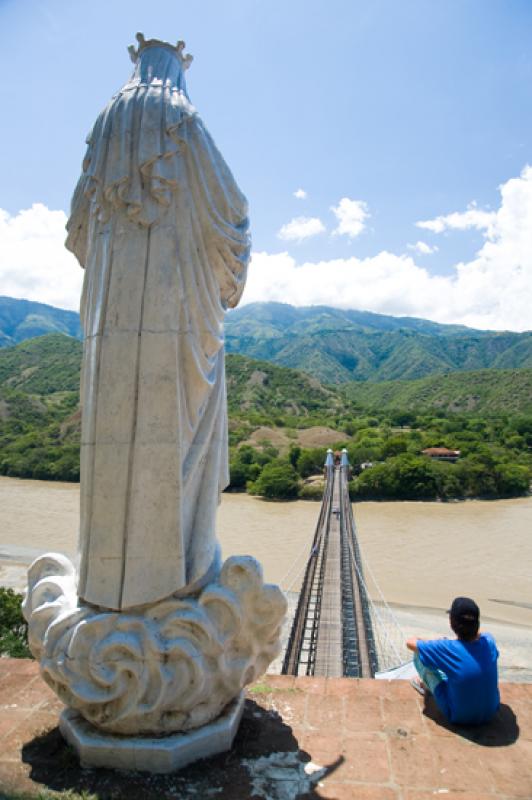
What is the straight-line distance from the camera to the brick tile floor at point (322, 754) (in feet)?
8.97

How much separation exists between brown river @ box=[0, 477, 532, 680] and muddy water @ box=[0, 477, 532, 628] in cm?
4

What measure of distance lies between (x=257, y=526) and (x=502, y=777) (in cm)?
2692

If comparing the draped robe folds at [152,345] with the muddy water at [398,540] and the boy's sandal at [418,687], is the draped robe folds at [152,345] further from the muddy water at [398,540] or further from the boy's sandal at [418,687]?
the muddy water at [398,540]

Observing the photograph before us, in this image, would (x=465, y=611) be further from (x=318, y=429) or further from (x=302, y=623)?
(x=318, y=429)

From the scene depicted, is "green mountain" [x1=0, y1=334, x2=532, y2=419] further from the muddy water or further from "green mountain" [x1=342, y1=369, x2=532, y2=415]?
the muddy water

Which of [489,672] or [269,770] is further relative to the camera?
[489,672]

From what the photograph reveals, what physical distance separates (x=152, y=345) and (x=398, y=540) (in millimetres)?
24698

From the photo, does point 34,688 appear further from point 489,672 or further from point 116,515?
point 489,672

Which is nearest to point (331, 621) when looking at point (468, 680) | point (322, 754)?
point (468, 680)

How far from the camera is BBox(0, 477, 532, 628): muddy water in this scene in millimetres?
18820

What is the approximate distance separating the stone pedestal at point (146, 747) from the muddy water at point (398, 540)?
1476 cm

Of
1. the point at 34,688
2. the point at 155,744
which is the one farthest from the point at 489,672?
the point at 34,688

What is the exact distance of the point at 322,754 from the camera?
306 cm

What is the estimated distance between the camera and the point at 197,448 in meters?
3.33
